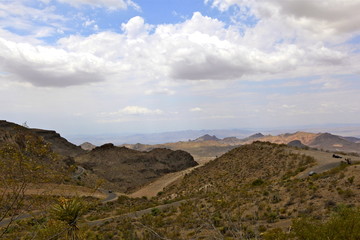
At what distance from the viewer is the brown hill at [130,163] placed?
85.0m

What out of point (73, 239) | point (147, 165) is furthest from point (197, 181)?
point (147, 165)

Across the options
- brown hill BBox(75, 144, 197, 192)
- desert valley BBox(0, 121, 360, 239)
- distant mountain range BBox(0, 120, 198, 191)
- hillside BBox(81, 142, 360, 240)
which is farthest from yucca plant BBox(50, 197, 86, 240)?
brown hill BBox(75, 144, 197, 192)

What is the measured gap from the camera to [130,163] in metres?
97.5

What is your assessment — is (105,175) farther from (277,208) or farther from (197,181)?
(277,208)

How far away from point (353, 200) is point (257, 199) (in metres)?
6.88

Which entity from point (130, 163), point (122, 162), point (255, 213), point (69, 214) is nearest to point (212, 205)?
point (255, 213)

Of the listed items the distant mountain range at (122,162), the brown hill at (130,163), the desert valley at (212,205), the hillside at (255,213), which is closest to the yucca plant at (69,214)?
the desert valley at (212,205)

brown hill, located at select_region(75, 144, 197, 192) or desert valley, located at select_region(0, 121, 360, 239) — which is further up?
desert valley, located at select_region(0, 121, 360, 239)

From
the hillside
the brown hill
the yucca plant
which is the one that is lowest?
the brown hill

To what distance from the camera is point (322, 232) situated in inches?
313

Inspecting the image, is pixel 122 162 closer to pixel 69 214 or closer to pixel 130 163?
pixel 130 163

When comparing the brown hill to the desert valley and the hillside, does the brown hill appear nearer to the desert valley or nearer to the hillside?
the desert valley

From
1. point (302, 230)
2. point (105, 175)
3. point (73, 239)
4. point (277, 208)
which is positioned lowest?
point (105, 175)

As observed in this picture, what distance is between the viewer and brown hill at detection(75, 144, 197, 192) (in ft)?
279
